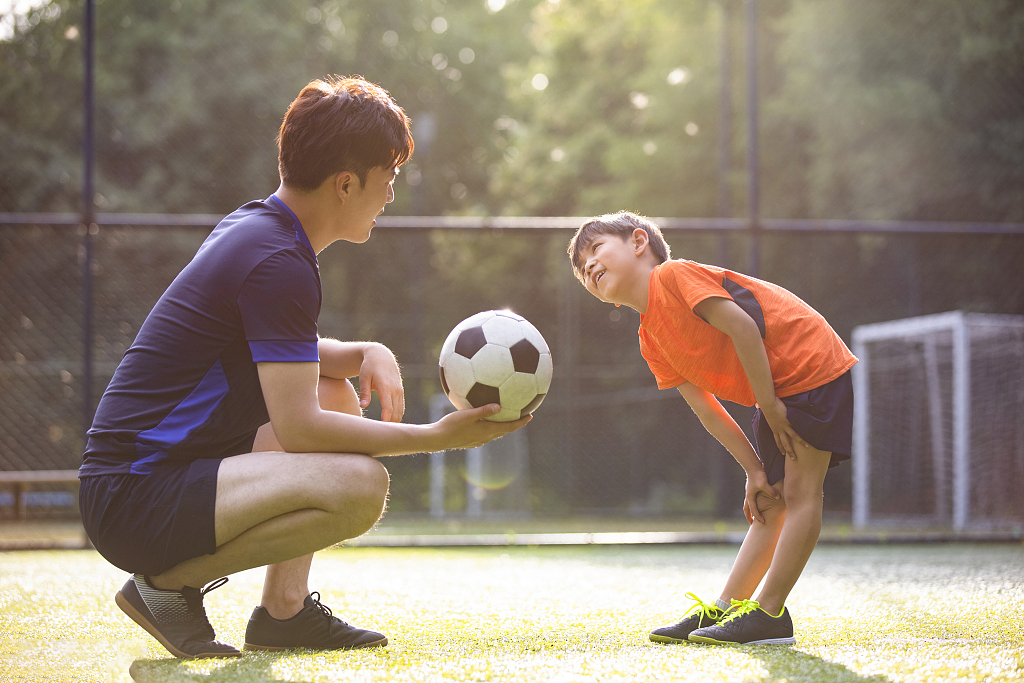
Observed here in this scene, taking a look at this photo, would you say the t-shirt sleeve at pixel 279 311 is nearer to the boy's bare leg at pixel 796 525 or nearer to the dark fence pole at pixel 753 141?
the boy's bare leg at pixel 796 525

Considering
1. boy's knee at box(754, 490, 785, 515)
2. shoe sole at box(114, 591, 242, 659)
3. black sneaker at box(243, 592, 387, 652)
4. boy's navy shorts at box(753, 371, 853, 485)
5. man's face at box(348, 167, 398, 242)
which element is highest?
man's face at box(348, 167, 398, 242)

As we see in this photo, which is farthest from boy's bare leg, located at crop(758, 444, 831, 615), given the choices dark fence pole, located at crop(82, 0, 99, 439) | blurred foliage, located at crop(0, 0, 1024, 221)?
blurred foliage, located at crop(0, 0, 1024, 221)

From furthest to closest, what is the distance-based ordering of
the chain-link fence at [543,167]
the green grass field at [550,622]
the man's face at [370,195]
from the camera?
the chain-link fence at [543,167], the man's face at [370,195], the green grass field at [550,622]

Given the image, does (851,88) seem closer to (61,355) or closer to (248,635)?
(61,355)

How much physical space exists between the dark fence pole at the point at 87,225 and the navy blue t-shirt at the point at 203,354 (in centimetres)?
335

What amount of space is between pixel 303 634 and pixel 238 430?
1.68 feet

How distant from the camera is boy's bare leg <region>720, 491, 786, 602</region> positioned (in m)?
2.24

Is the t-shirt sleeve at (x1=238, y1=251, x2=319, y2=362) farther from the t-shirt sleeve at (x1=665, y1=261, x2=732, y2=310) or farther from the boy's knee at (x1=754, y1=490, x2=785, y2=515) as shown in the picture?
the boy's knee at (x1=754, y1=490, x2=785, y2=515)

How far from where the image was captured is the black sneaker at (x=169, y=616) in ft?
6.21

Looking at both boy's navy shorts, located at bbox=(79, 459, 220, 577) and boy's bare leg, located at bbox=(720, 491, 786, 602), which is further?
boy's bare leg, located at bbox=(720, 491, 786, 602)

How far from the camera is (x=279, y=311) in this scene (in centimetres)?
178

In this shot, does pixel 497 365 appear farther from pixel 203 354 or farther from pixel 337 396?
pixel 203 354

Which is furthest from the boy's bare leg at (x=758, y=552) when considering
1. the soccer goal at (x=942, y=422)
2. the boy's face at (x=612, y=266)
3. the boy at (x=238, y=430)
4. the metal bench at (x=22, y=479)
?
the soccer goal at (x=942, y=422)

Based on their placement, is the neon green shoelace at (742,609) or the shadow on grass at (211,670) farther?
the neon green shoelace at (742,609)
